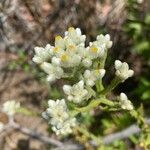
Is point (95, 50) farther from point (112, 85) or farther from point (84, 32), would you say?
point (84, 32)

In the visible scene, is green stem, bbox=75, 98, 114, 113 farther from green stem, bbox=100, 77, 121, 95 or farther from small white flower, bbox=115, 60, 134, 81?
small white flower, bbox=115, 60, 134, 81

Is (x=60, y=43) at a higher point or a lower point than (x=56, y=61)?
higher

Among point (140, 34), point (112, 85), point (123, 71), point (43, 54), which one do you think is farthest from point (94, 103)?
point (140, 34)

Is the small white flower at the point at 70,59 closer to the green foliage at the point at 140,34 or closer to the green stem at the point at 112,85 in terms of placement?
the green stem at the point at 112,85

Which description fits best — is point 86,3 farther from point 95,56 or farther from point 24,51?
point 95,56

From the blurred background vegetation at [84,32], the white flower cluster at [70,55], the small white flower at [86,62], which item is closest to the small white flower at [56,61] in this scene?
the white flower cluster at [70,55]

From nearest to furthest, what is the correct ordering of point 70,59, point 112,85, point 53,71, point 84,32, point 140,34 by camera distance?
point 70,59, point 53,71, point 112,85, point 84,32, point 140,34
